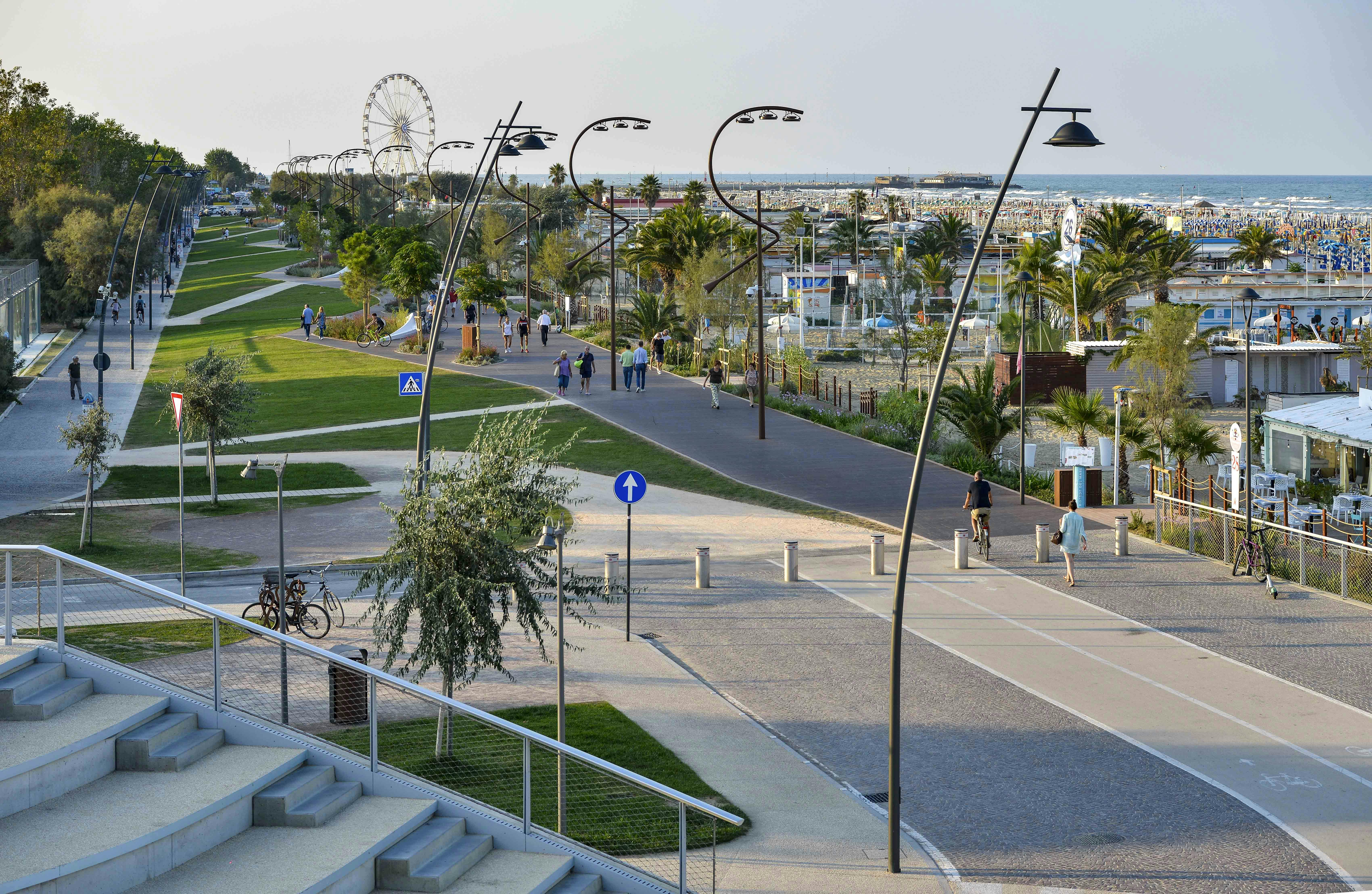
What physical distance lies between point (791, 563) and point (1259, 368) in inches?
1101

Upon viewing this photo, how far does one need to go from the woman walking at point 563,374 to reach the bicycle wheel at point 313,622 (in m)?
23.0

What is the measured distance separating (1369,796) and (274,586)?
45.1 ft

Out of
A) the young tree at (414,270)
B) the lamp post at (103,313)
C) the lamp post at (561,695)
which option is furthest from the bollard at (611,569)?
the young tree at (414,270)

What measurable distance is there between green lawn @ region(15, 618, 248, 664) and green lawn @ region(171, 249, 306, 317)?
70.1 metres

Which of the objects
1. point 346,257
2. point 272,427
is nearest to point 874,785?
point 272,427

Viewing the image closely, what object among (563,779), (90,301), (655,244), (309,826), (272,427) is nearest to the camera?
(309,826)

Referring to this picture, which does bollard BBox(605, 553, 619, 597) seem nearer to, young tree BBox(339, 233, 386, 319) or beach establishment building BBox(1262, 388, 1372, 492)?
beach establishment building BBox(1262, 388, 1372, 492)

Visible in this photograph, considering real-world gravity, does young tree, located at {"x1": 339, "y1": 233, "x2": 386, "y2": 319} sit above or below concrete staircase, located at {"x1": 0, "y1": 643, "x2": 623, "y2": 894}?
above

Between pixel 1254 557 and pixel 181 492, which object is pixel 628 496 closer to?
pixel 181 492

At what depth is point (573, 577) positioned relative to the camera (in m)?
14.9

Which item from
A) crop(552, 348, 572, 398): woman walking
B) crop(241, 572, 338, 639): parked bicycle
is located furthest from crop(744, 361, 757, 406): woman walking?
crop(241, 572, 338, 639): parked bicycle

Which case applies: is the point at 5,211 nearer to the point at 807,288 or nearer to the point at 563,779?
the point at 807,288

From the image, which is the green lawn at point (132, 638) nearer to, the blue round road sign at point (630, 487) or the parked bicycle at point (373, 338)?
the blue round road sign at point (630, 487)

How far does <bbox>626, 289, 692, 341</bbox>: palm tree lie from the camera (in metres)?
51.9
